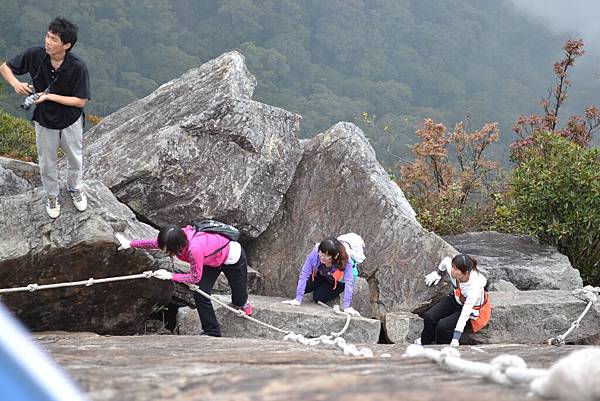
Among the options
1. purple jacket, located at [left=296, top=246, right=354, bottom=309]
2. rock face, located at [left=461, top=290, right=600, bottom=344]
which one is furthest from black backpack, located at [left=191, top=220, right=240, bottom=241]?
rock face, located at [left=461, top=290, right=600, bottom=344]

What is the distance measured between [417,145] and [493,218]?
4.05 m

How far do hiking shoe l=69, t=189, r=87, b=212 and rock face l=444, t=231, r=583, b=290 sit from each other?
5434mm

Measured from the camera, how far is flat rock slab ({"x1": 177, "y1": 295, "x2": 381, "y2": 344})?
729 centimetres

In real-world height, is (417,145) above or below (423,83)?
below

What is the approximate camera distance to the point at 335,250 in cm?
752

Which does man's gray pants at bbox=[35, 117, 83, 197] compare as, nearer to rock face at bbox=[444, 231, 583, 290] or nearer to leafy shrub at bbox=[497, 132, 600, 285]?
rock face at bbox=[444, 231, 583, 290]

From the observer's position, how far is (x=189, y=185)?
8.45m

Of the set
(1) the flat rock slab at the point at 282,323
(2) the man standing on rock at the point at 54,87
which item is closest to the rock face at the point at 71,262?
(2) the man standing on rock at the point at 54,87

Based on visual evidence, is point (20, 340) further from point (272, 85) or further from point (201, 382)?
point (272, 85)

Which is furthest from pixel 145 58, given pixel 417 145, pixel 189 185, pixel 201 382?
pixel 201 382

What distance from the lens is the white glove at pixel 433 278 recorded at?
849 centimetres

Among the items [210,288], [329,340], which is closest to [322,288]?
[210,288]

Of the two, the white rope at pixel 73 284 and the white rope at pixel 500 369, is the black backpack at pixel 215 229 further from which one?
the white rope at pixel 500 369

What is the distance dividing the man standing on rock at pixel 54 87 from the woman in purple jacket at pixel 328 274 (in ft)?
10.1
